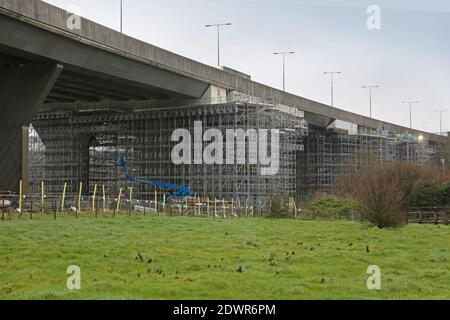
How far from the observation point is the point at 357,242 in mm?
22672

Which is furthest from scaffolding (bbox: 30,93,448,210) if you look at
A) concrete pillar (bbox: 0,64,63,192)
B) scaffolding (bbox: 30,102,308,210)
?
concrete pillar (bbox: 0,64,63,192)

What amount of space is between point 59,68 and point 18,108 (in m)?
3.90

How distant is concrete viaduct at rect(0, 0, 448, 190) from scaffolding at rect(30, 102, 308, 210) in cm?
338

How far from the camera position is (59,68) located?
42781 mm

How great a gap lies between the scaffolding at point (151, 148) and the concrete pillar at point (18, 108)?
1725 cm

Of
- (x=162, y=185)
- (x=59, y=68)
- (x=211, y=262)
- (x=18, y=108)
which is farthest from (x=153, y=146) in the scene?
(x=211, y=262)

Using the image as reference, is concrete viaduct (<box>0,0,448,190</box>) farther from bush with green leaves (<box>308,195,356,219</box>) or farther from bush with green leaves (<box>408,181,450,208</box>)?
bush with green leaves (<box>408,181,450,208</box>)

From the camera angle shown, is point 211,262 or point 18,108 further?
point 18,108

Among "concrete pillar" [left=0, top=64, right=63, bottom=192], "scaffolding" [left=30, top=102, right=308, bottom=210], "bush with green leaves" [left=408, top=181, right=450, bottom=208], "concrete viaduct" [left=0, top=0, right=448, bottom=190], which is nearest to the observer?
"concrete viaduct" [left=0, top=0, right=448, bottom=190]

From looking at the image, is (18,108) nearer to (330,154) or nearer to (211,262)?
(211,262)

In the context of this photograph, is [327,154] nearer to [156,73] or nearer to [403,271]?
[156,73]

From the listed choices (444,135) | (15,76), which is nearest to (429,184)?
(15,76)

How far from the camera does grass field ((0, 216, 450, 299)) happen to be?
12695 mm

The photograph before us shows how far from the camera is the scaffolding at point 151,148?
56750 millimetres
